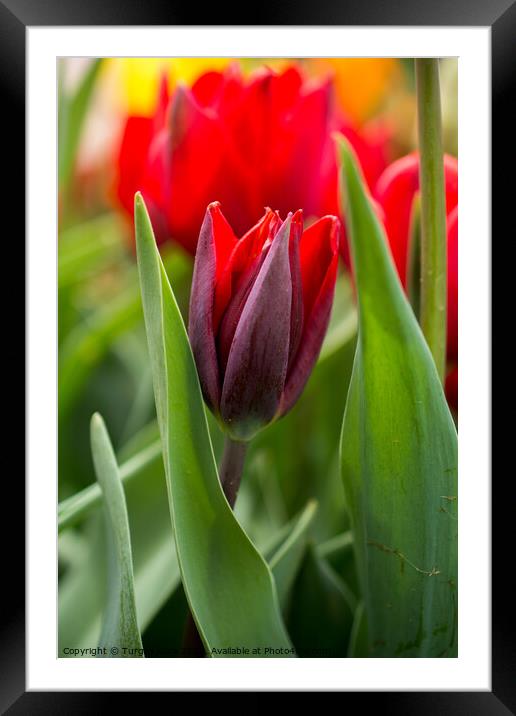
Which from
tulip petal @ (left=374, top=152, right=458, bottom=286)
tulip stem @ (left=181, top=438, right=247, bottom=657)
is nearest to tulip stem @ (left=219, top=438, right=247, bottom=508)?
tulip stem @ (left=181, top=438, right=247, bottom=657)

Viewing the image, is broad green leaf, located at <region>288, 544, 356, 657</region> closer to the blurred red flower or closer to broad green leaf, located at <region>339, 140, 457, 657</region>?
broad green leaf, located at <region>339, 140, 457, 657</region>

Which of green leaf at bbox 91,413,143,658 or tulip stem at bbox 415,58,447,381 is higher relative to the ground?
tulip stem at bbox 415,58,447,381

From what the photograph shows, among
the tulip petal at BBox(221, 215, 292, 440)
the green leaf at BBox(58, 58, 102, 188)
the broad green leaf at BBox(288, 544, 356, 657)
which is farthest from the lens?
the green leaf at BBox(58, 58, 102, 188)

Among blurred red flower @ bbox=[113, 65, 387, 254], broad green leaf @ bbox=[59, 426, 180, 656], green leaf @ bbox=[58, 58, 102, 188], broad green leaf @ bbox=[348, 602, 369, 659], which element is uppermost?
green leaf @ bbox=[58, 58, 102, 188]

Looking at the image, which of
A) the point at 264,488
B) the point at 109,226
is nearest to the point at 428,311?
the point at 264,488

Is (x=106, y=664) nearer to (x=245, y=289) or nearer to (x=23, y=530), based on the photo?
(x=23, y=530)

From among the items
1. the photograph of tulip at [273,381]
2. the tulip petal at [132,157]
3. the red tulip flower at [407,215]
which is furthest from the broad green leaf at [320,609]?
the tulip petal at [132,157]

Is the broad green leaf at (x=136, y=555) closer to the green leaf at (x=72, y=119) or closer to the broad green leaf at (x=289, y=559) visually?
the broad green leaf at (x=289, y=559)
